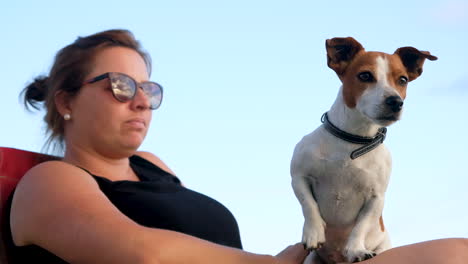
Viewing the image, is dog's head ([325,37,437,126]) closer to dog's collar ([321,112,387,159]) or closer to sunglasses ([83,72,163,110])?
dog's collar ([321,112,387,159])

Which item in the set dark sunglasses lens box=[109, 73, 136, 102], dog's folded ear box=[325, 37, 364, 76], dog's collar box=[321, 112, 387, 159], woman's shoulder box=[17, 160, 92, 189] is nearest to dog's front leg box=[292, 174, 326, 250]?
dog's collar box=[321, 112, 387, 159]

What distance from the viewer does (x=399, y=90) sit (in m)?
2.65

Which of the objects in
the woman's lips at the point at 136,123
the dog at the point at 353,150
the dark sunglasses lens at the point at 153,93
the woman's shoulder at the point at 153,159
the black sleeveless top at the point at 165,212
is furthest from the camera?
the woman's shoulder at the point at 153,159

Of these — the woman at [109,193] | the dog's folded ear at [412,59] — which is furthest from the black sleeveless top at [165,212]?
the dog's folded ear at [412,59]

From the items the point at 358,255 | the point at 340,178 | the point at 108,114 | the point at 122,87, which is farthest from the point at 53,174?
the point at 358,255

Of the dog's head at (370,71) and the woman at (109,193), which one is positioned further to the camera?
the dog's head at (370,71)

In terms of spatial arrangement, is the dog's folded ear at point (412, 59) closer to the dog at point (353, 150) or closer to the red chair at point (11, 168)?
the dog at point (353, 150)

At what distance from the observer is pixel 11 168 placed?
3.26 m

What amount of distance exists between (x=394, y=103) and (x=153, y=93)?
4.62ft

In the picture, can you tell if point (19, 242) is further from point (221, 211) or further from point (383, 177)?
point (383, 177)

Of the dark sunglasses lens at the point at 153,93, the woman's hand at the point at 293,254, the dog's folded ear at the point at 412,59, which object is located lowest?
the woman's hand at the point at 293,254

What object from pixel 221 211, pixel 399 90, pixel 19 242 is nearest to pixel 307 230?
pixel 399 90

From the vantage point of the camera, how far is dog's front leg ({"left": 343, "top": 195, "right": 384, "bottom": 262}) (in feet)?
8.17

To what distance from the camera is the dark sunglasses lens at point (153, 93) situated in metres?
3.34
